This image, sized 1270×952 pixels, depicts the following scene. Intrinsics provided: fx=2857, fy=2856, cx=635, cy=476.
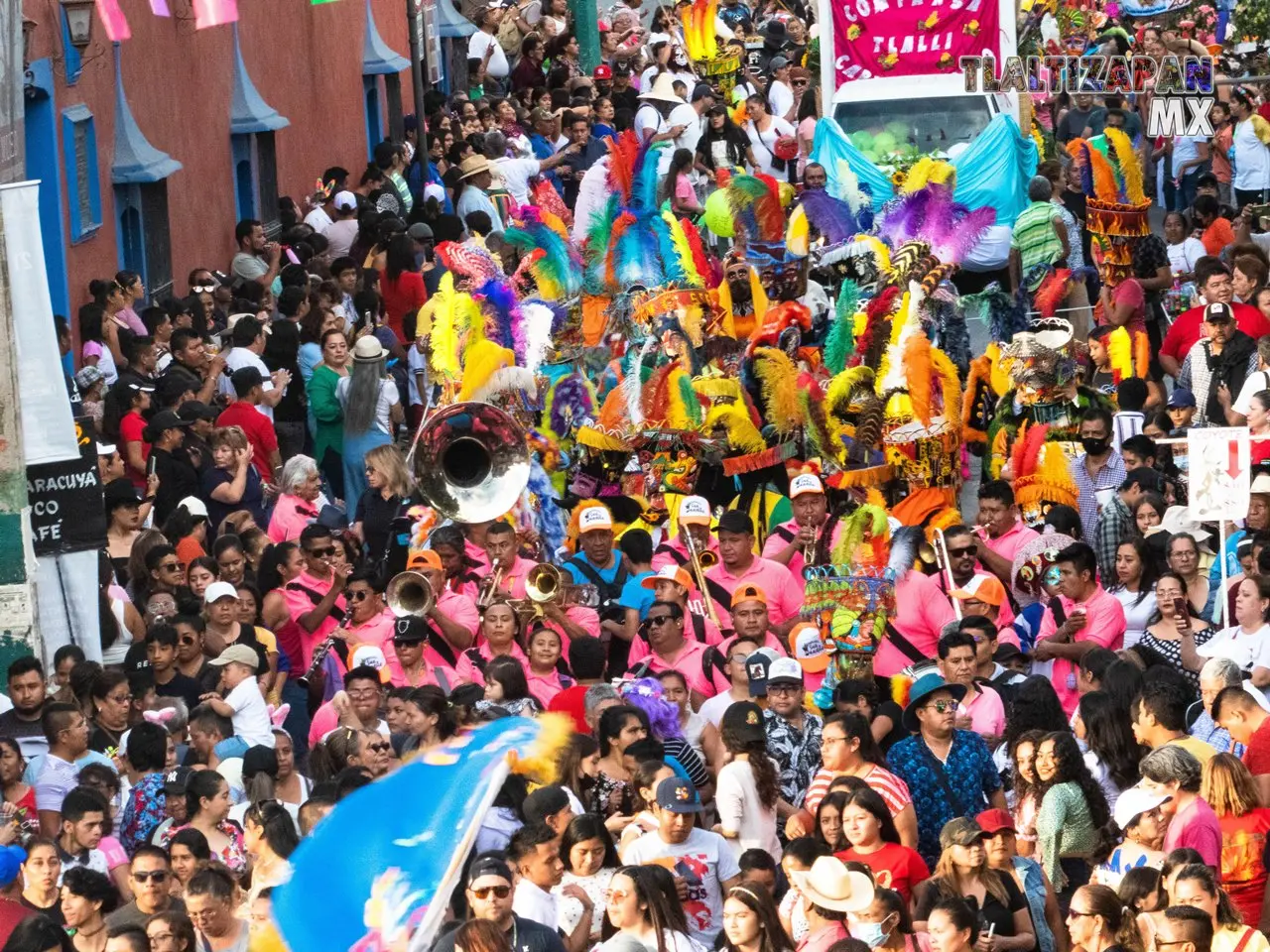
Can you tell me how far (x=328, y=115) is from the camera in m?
28.5

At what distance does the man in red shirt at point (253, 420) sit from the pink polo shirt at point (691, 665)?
418cm

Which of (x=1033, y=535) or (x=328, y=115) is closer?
(x=1033, y=535)

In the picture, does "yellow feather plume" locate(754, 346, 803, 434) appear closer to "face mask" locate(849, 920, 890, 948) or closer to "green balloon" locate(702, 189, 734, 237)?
"green balloon" locate(702, 189, 734, 237)

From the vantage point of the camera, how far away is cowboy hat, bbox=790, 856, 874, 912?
29.0 ft

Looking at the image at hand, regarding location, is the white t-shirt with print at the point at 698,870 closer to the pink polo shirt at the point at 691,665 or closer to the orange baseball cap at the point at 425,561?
the pink polo shirt at the point at 691,665

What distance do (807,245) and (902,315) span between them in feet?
11.1

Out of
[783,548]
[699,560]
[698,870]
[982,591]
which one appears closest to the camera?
[698,870]

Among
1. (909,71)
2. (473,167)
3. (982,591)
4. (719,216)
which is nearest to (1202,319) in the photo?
(719,216)

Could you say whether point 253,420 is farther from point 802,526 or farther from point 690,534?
point 802,526

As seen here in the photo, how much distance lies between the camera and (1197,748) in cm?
999

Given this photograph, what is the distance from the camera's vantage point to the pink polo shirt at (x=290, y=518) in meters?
14.2

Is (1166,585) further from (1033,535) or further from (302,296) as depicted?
(302,296)

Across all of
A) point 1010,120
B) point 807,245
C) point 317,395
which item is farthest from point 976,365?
point 1010,120

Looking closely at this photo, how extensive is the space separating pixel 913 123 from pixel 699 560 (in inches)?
433
